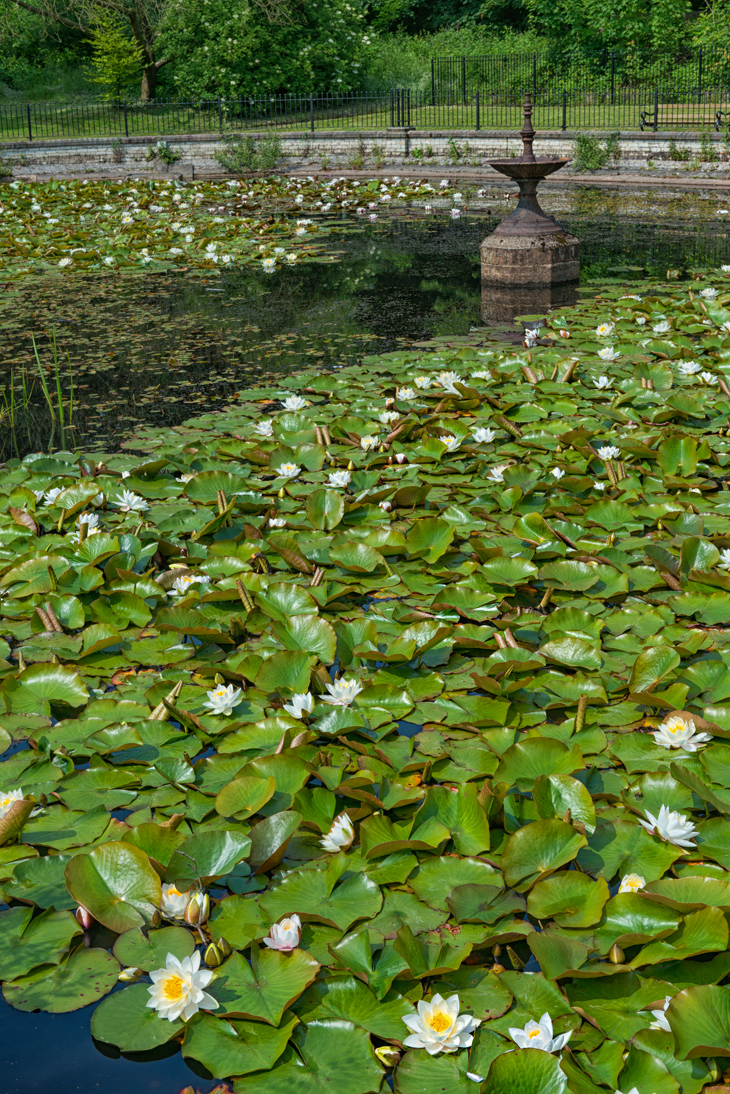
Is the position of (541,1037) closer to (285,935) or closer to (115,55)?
(285,935)

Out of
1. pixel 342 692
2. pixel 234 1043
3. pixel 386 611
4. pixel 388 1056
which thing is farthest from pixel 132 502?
pixel 388 1056

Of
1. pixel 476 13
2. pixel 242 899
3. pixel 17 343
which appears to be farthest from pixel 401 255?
pixel 476 13

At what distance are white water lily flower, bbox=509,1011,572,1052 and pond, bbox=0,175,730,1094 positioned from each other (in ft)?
0.21

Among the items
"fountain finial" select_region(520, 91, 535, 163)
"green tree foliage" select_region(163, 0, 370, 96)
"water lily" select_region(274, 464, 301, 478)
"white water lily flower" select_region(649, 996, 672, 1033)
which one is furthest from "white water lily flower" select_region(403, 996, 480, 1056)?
"green tree foliage" select_region(163, 0, 370, 96)

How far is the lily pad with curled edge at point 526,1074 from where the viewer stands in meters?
1.37

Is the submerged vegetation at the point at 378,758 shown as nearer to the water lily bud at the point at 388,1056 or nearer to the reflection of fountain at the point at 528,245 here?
the water lily bud at the point at 388,1056

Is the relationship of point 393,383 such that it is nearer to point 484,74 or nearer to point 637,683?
point 637,683

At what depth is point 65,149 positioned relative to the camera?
755 inches

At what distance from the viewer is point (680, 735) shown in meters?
2.11

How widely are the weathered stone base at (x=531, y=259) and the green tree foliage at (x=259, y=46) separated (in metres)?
17.9

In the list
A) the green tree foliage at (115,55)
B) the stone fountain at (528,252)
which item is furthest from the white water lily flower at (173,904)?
the green tree foliage at (115,55)

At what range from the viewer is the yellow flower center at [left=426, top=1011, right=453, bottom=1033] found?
1.47 m

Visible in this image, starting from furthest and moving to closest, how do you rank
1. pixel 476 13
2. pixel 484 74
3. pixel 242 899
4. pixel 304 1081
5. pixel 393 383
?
pixel 476 13
pixel 484 74
pixel 393 383
pixel 242 899
pixel 304 1081

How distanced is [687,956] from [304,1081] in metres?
0.67
